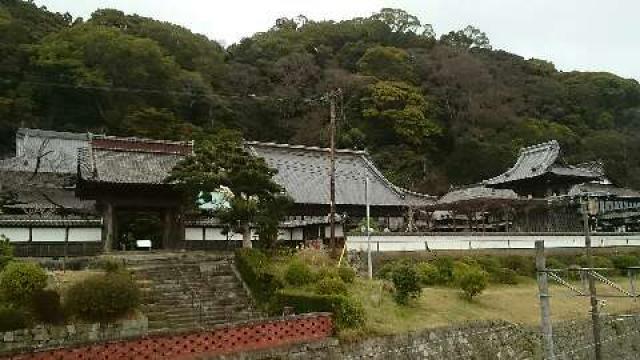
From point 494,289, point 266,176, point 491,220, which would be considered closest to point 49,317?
point 266,176

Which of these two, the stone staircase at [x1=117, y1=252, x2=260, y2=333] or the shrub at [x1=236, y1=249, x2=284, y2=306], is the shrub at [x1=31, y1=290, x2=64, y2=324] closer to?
the stone staircase at [x1=117, y1=252, x2=260, y2=333]

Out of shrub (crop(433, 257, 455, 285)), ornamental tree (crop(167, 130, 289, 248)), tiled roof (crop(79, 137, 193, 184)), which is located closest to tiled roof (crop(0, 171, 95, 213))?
tiled roof (crop(79, 137, 193, 184))

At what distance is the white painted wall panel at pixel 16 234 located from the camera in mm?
24547

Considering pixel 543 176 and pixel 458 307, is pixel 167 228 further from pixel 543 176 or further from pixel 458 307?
pixel 543 176

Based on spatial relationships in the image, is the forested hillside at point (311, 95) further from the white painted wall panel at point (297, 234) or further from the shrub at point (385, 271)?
the shrub at point (385, 271)

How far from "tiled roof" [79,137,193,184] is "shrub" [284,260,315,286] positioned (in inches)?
368

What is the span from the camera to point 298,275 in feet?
64.9

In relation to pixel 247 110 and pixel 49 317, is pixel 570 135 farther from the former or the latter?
pixel 49 317

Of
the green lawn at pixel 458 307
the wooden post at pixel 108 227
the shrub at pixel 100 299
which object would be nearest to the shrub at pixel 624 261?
the green lawn at pixel 458 307

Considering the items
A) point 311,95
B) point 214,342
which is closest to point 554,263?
point 214,342

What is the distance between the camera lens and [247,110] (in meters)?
65.1

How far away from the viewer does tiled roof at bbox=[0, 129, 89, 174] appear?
145 ft

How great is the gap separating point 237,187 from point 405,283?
760 cm

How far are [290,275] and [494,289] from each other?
381 inches
